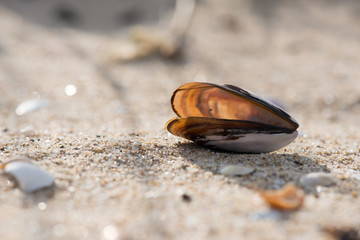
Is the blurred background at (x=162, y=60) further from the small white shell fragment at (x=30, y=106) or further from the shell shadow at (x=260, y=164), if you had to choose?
the shell shadow at (x=260, y=164)

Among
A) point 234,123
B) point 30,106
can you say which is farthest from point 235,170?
point 30,106

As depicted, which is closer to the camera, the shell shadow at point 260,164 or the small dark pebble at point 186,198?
the small dark pebble at point 186,198

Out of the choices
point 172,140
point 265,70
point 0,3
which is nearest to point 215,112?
point 172,140

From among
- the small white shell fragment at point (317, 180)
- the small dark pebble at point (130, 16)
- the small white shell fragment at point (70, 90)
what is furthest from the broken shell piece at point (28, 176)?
the small dark pebble at point (130, 16)

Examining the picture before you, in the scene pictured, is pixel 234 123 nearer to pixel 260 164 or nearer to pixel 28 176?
pixel 260 164

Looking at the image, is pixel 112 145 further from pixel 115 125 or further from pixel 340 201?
pixel 340 201

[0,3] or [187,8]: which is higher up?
[0,3]
